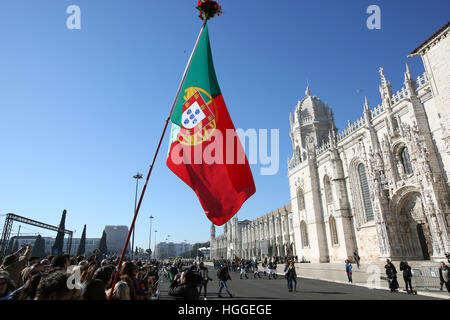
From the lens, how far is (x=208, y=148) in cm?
573

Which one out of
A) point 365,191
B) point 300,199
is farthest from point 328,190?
point 300,199

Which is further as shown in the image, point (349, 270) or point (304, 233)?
point (304, 233)

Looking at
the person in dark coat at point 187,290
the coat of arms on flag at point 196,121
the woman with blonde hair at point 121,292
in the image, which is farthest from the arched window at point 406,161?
the woman with blonde hair at point 121,292

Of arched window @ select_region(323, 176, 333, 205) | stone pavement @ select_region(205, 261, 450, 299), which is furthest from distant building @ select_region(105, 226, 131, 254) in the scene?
stone pavement @ select_region(205, 261, 450, 299)

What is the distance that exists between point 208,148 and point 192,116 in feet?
2.94

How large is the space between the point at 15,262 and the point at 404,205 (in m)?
26.9

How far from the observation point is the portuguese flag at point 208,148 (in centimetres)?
543

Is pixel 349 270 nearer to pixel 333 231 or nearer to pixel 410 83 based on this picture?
pixel 333 231

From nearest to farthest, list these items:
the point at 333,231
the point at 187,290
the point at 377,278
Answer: the point at 187,290 < the point at 377,278 < the point at 333,231

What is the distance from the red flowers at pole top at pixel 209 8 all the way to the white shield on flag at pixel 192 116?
207 centimetres

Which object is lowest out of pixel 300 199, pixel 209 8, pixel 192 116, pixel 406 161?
pixel 192 116
